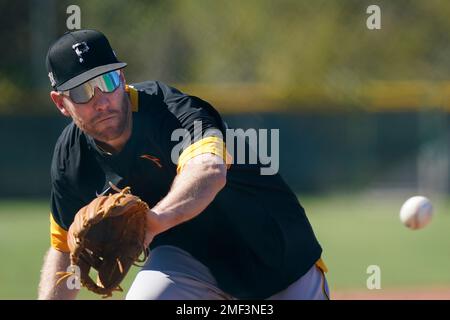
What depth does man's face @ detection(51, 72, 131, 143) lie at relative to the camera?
3.30m

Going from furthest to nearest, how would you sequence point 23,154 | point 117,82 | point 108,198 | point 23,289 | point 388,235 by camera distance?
point 23,154
point 388,235
point 23,289
point 117,82
point 108,198

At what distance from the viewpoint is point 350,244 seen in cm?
1080

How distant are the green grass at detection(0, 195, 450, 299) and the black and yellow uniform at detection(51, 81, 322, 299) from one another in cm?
361

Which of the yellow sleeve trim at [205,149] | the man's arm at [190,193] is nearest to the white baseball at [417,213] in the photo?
the yellow sleeve trim at [205,149]

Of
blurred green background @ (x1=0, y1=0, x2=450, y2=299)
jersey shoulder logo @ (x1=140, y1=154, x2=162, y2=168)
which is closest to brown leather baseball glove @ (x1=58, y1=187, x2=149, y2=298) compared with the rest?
jersey shoulder logo @ (x1=140, y1=154, x2=162, y2=168)

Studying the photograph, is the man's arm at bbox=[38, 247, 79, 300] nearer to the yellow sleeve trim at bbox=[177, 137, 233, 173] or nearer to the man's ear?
the man's ear

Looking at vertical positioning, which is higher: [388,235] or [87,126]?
[87,126]

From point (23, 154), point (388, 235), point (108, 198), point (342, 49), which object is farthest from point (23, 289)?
point (342, 49)

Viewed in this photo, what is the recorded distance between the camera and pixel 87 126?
3387 mm

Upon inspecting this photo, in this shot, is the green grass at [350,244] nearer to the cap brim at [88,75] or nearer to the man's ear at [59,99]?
the man's ear at [59,99]

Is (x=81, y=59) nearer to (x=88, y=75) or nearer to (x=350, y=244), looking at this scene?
(x=88, y=75)

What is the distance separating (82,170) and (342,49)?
50.6 ft

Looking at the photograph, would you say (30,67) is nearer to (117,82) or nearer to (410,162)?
(410,162)

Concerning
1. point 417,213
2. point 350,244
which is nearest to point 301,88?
point 350,244
